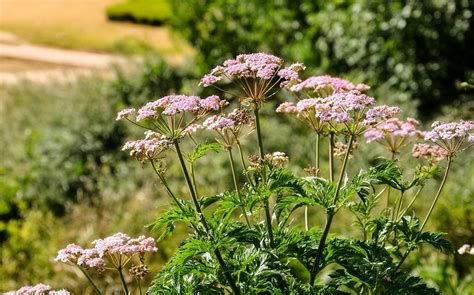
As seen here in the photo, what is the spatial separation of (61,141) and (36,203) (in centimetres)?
111

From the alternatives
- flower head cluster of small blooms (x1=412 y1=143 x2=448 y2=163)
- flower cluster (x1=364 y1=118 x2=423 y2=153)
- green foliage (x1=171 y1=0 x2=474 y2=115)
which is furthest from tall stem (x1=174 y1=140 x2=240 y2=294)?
green foliage (x1=171 y1=0 x2=474 y2=115)

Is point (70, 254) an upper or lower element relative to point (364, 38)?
lower

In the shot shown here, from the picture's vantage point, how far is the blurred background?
5910 mm

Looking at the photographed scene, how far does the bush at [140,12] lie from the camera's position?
15.6 m

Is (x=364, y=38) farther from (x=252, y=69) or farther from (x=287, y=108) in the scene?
(x=252, y=69)

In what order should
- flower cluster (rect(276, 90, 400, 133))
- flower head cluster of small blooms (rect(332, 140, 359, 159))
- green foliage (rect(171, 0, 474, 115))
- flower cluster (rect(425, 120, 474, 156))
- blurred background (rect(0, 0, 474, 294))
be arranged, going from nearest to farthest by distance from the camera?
flower cluster (rect(276, 90, 400, 133)) → flower cluster (rect(425, 120, 474, 156)) → flower head cluster of small blooms (rect(332, 140, 359, 159)) → blurred background (rect(0, 0, 474, 294)) → green foliage (rect(171, 0, 474, 115))

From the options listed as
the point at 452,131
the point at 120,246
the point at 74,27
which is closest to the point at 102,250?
the point at 120,246

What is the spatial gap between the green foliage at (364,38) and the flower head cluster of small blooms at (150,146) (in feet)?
20.4

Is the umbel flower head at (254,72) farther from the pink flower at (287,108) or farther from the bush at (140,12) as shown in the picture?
the bush at (140,12)

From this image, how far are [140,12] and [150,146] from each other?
13.9 metres

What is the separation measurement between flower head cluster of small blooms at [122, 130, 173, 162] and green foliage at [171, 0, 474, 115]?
6206 mm

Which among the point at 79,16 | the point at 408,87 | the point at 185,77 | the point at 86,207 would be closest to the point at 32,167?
the point at 86,207

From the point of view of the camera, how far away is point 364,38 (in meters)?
9.02

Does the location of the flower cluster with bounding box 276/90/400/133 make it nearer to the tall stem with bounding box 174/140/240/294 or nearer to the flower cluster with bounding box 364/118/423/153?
the flower cluster with bounding box 364/118/423/153
